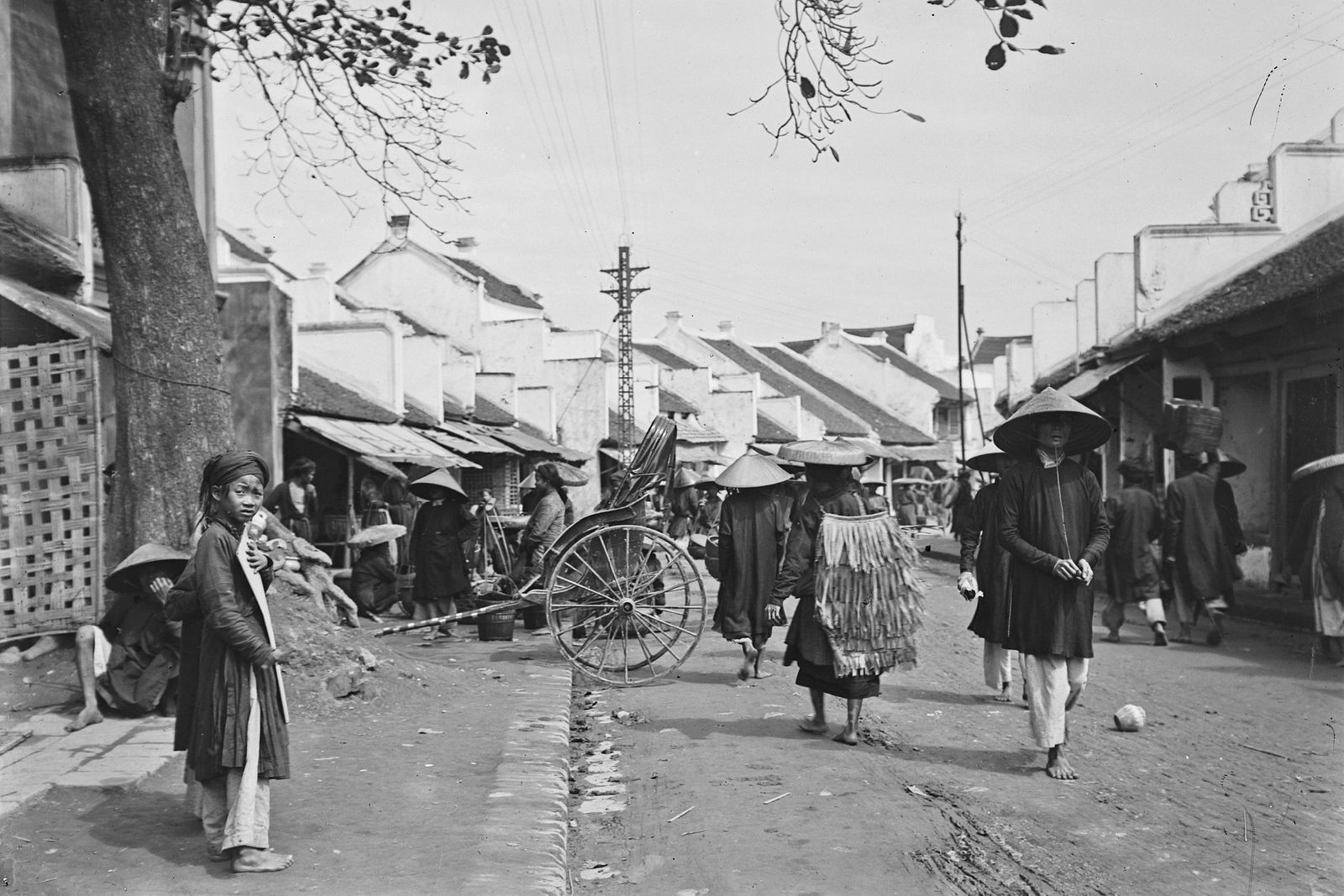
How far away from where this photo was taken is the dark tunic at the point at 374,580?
45.2 feet

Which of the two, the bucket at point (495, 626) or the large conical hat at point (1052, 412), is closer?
the large conical hat at point (1052, 412)

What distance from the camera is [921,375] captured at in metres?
57.8

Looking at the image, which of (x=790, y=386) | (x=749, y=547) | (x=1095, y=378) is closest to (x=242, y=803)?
(x=749, y=547)

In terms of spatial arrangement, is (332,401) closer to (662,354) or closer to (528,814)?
(528,814)

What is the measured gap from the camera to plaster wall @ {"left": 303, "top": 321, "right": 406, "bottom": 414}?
21438mm

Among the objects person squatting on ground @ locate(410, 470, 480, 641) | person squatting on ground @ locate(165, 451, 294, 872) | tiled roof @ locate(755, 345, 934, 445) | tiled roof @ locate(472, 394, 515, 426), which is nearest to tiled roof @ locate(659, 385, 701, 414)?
tiled roof @ locate(472, 394, 515, 426)

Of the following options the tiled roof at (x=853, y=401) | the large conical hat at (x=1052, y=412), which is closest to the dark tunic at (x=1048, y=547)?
the large conical hat at (x=1052, y=412)

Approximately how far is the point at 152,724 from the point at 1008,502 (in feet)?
16.9

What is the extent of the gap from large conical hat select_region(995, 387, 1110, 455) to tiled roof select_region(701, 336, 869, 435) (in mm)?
41149

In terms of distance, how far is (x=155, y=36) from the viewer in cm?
815

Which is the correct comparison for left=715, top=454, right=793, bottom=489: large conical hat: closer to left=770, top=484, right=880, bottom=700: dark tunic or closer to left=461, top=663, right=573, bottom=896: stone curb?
left=770, top=484, right=880, bottom=700: dark tunic

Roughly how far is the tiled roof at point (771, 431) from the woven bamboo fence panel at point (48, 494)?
35.3 meters

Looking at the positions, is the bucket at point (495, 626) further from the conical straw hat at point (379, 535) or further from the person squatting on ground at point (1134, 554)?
the person squatting on ground at point (1134, 554)

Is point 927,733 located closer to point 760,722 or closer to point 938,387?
point 760,722
